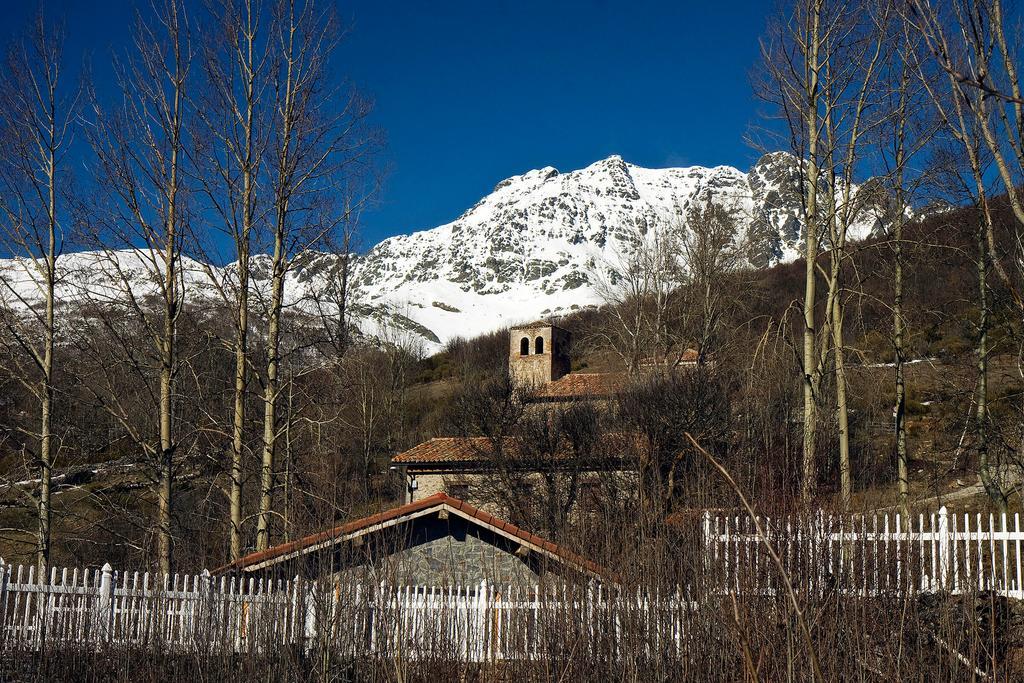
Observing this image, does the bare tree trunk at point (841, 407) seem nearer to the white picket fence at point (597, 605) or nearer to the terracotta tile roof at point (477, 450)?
the white picket fence at point (597, 605)

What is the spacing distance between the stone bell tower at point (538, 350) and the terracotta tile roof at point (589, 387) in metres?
7.80

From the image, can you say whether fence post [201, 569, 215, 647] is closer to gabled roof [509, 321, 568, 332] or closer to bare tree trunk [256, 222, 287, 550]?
bare tree trunk [256, 222, 287, 550]

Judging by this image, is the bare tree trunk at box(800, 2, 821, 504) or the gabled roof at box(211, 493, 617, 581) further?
the bare tree trunk at box(800, 2, 821, 504)

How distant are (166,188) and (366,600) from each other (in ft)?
28.5

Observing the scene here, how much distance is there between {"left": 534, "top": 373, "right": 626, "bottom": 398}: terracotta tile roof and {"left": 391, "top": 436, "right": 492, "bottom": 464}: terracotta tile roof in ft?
9.80

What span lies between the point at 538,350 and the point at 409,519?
1376 inches

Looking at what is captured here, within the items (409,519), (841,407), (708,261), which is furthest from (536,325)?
(409,519)

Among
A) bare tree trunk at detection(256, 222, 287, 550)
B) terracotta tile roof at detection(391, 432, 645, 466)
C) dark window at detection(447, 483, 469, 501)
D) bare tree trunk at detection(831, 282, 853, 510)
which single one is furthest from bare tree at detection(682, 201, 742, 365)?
bare tree trunk at detection(256, 222, 287, 550)

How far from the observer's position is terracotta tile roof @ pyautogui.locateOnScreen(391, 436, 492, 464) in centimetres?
2408

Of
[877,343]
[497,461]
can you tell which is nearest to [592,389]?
[497,461]

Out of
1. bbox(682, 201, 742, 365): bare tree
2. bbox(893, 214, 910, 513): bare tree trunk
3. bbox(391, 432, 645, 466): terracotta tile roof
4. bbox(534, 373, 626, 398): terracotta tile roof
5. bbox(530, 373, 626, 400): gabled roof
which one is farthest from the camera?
bbox(682, 201, 742, 365): bare tree

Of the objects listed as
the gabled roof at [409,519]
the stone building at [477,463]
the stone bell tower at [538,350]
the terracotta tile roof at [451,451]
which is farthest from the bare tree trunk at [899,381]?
the stone bell tower at [538,350]

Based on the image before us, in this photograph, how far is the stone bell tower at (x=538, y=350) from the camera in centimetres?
4619

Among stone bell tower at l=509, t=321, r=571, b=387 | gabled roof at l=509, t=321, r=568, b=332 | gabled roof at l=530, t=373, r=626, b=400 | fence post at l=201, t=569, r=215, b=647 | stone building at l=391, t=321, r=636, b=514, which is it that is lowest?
fence post at l=201, t=569, r=215, b=647
